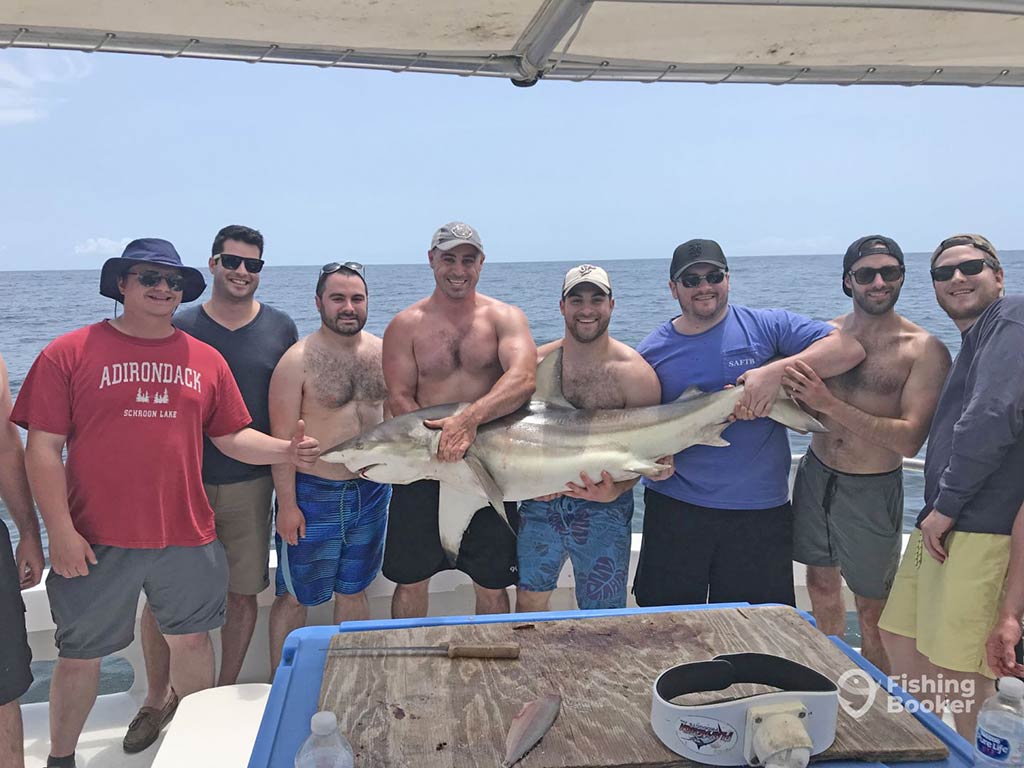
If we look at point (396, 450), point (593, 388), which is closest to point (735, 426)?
point (593, 388)

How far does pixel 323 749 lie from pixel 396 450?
1898 mm

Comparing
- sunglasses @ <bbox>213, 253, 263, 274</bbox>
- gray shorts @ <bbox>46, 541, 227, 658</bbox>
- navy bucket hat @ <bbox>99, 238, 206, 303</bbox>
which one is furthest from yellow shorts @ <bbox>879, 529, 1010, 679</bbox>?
sunglasses @ <bbox>213, 253, 263, 274</bbox>

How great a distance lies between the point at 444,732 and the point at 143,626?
2.62m

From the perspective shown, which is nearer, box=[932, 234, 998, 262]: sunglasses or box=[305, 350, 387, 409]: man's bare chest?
box=[932, 234, 998, 262]: sunglasses

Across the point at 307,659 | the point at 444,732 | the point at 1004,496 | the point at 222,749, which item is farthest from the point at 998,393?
the point at 222,749

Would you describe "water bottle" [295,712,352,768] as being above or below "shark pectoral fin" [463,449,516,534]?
below

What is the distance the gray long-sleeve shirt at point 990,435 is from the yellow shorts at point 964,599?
67 mm

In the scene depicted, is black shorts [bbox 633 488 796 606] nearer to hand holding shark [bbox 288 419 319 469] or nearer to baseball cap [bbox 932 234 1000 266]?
baseball cap [bbox 932 234 1000 266]

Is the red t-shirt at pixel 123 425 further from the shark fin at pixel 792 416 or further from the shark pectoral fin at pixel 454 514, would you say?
the shark fin at pixel 792 416

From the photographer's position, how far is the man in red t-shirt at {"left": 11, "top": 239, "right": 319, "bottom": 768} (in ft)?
9.71

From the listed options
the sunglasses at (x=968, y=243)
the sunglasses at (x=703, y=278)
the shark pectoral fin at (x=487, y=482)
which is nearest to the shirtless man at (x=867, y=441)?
the sunglasses at (x=968, y=243)

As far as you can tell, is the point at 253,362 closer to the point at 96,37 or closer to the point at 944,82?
the point at 96,37

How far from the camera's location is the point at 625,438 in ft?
11.2

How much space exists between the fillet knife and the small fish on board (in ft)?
0.77
